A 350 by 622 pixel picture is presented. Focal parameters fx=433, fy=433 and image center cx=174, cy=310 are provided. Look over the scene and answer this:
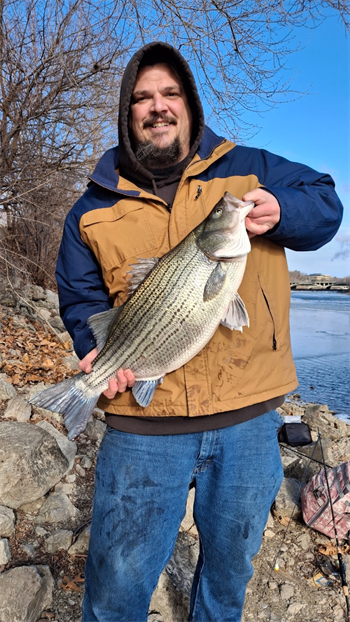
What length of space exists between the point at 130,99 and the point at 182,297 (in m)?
1.45

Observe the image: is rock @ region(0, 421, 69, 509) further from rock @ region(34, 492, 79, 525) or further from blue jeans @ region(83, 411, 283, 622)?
blue jeans @ region(83, 411, 283, 622)

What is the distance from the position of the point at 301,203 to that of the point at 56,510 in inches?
134

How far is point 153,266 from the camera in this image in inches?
97.3

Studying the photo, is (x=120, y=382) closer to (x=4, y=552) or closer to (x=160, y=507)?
(x=160, y=507)

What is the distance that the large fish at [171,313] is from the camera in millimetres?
2320

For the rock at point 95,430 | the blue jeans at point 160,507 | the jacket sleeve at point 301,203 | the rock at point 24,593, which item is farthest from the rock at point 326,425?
the jacket sleeve at point 301,203

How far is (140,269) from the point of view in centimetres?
248

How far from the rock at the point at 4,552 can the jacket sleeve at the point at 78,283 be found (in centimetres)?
180

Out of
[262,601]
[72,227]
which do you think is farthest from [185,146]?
[262,601]

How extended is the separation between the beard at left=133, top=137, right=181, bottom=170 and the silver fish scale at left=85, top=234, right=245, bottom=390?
0.69m

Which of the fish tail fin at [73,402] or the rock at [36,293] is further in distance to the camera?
the rock at [36,293]

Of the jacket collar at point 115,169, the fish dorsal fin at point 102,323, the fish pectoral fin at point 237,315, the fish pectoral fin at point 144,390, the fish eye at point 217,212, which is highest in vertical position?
the jacket collar at point 115,169

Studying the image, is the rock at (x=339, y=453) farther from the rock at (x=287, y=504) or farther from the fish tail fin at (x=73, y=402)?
the fish tail fin at (x=73, y=402)

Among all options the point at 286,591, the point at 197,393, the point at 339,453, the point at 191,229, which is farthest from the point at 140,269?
the point at 339,453
